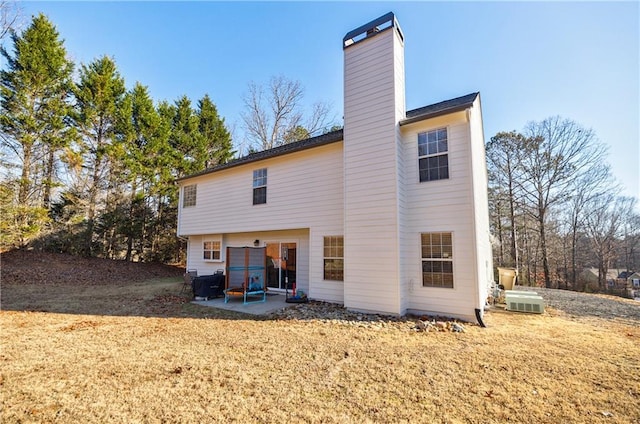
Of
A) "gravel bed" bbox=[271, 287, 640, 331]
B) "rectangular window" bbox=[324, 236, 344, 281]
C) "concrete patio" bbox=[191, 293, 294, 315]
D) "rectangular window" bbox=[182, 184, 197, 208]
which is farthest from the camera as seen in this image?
"rectangular window" bbox=[182, 184, 197, 208]

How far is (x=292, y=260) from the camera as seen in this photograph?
10203 millimetres

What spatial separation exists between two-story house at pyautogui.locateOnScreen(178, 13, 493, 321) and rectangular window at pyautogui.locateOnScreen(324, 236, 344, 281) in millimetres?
31

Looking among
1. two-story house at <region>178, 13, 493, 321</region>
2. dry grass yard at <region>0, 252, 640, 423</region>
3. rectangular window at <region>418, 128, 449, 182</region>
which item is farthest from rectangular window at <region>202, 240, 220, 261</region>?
rectangular window at <region>418, 128, 449, 182</region>

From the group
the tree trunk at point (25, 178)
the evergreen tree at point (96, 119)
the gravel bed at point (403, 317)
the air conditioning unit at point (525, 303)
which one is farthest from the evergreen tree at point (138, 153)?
the air conditioning unit at point (525, 303)

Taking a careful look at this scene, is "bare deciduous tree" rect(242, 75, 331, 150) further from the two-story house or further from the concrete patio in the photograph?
the concrete patio

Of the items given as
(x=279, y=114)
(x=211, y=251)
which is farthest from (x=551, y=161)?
(x=211, y=251)

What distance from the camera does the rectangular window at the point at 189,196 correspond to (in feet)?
43.7

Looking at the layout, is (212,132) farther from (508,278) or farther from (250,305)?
(508,278)

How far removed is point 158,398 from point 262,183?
27.0 feet

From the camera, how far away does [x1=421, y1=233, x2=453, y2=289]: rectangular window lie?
6867mm

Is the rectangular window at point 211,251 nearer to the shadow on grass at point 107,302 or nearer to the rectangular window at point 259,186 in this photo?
the shadow on grass at point 107,302

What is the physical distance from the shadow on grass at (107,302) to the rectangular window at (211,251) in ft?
6.66

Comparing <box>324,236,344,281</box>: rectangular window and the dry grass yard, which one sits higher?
<box>324,236,344,281</box>: rectangular window

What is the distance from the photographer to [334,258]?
8641 millimetres
